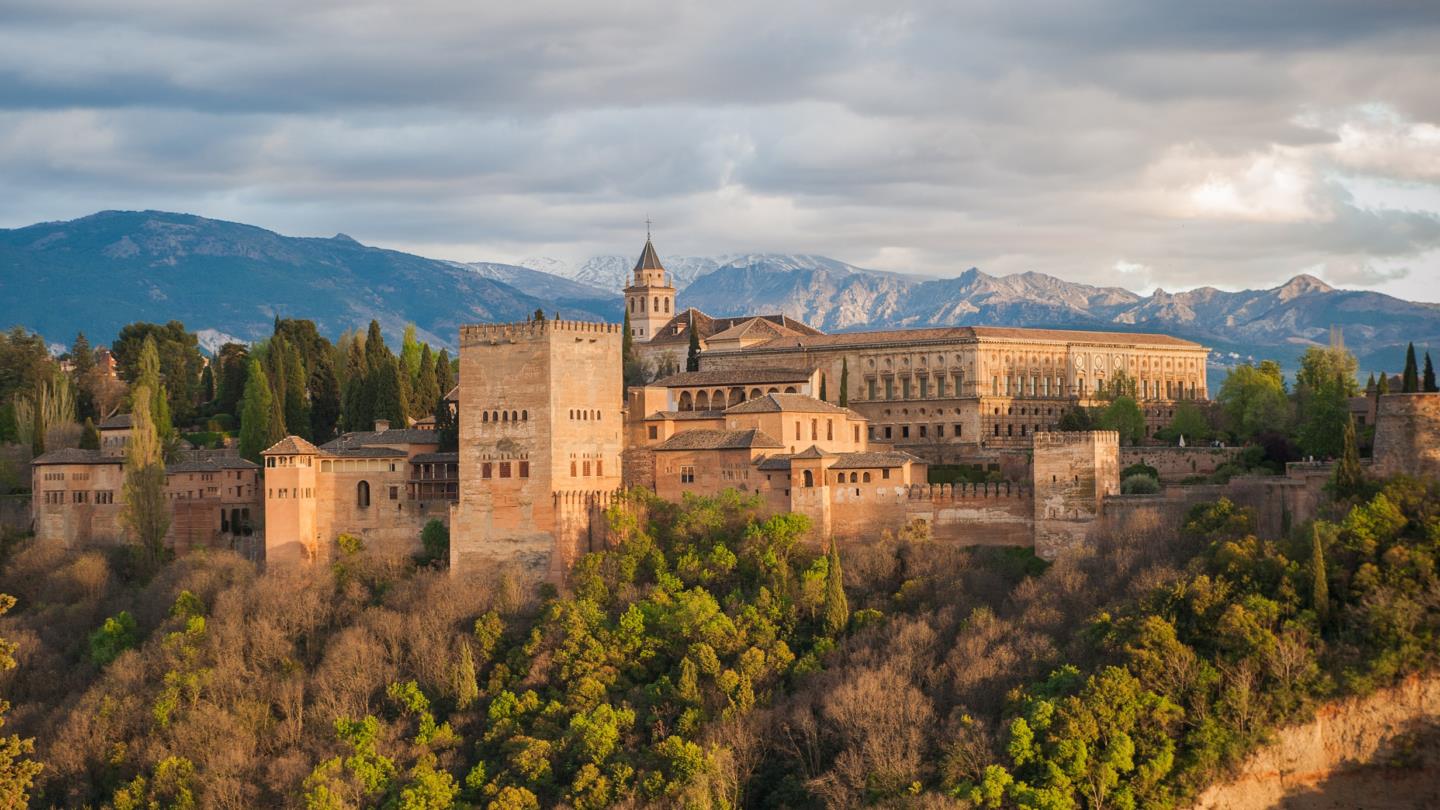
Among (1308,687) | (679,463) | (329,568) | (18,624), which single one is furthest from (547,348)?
(1308,687)

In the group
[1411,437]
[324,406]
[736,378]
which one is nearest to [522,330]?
[736,378]

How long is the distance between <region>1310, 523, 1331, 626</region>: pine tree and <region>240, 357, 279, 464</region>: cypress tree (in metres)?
39.3

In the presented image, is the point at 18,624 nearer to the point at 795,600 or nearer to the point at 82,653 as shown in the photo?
the point at 82,653

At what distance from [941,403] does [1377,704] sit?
3581cm

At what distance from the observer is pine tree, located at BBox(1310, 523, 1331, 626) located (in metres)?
42.9

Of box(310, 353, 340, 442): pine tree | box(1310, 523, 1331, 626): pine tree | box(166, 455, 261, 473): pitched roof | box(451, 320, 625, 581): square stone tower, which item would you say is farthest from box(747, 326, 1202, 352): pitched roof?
box(1310, 523, 1331, 626): pine tree

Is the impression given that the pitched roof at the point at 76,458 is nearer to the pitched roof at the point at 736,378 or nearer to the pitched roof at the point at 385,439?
the pitched roof at the point at 385,439

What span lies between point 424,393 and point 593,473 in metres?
19.9

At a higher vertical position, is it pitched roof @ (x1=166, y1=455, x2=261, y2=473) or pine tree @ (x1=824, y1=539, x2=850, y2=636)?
pitched roof @ (x1=166, y1=455, x2=261, y2=473)

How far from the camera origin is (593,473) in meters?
56.4

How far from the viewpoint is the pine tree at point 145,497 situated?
203 ft

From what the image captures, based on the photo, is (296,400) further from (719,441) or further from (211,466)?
(719,441)

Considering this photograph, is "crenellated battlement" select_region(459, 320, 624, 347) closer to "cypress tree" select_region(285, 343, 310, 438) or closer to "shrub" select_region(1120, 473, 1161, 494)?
"shrub" select_region(1120, 473, 1161, 494)

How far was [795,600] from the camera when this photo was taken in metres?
51.2
